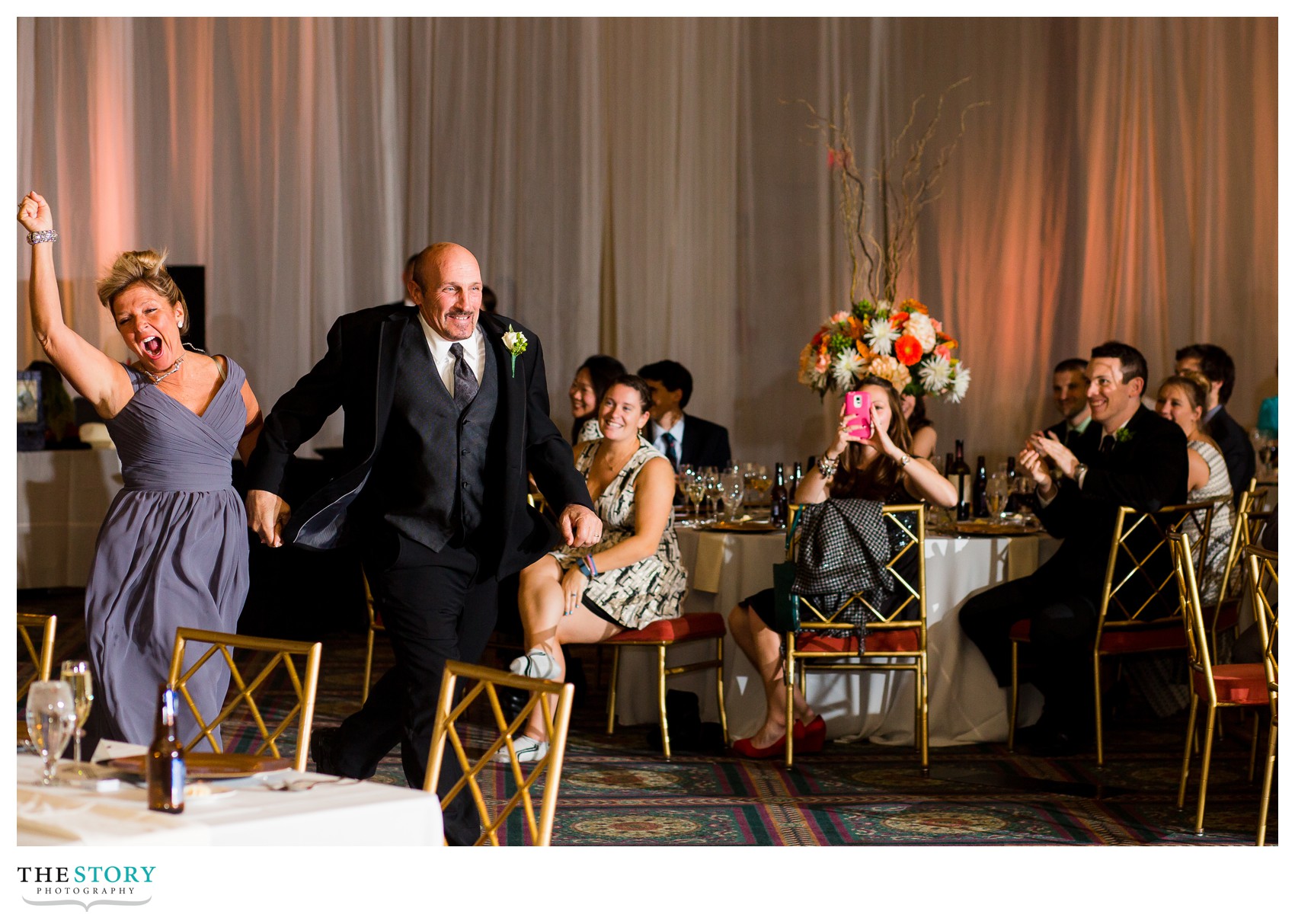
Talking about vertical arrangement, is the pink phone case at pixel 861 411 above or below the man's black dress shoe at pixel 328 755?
above

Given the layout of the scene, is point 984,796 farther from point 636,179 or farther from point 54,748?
point 636,179

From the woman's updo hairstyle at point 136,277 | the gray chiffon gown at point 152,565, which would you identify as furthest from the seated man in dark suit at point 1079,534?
the woman's updo hairstyle at point 136,277

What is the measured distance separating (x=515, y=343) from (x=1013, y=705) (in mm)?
2368

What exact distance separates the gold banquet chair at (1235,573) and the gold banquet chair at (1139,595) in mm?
113

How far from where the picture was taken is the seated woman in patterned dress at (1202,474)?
4.72 metres

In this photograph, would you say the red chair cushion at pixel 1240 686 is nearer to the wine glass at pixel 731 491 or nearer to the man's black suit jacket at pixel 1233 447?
the wine glass at pixel 731 491

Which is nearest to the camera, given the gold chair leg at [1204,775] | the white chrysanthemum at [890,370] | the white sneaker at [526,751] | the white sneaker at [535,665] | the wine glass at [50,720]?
the wine glass at [50,720]

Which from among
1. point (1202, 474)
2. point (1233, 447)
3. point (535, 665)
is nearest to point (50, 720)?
point (535, 665)

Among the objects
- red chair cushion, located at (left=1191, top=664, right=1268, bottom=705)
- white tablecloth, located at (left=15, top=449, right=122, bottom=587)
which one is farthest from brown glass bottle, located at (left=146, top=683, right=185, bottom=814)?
white tablecloth, located at (left=15, top=449, right=122, bottom=587)

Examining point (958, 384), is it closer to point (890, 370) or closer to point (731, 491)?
point (890, 370)

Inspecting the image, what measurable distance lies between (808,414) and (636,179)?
5.88ft

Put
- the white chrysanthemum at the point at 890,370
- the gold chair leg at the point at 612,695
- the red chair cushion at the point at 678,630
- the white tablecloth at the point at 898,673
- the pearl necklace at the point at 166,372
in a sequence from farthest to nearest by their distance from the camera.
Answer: the white chrysanthemum at the point at 890,370
the gold chair leg at the point at 612,695
the white tablecloth at the point at 898,673
the red chair cushion at the point at 678,630
the pearl necklace at the point at 166,372

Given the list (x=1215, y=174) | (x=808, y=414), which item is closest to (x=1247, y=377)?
(x=1215, y=174)

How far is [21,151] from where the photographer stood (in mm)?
8516
